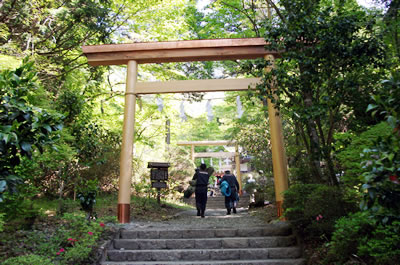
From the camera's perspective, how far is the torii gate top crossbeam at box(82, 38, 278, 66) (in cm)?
710

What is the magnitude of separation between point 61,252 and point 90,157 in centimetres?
359

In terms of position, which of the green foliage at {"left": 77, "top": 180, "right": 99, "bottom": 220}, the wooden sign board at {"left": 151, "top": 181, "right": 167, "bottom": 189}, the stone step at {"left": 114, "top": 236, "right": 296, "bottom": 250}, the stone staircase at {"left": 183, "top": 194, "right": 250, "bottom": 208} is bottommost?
the stone step at {"left": 114, "top": 236, "right": 296, "bottom": 250}

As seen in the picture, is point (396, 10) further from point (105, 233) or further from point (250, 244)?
point (105, 233)

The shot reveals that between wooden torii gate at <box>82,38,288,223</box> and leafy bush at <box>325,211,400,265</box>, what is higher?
wooden torii gate at <box>82,38,288,223</box>

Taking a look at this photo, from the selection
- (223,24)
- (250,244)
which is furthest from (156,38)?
(250,244)

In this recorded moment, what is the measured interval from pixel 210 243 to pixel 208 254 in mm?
398

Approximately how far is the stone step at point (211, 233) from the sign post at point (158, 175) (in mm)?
4553

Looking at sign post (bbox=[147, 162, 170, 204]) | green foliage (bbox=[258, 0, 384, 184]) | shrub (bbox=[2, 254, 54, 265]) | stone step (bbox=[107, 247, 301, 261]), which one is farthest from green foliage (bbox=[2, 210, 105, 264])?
sign post (bbox=[147, 162, 170, 204])

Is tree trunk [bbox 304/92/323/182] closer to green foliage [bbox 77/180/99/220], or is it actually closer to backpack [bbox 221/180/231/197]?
backpack [bbox 221/180/231/197]

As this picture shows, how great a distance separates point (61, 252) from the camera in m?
4.32

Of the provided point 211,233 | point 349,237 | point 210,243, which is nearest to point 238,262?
point 210,243

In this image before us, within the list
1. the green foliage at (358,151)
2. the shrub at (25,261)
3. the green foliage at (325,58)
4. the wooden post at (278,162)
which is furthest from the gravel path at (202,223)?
the green foliage at (358,151)

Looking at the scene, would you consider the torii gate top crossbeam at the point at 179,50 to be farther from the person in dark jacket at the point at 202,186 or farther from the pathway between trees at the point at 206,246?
the pathway between trees at the point at 206,246

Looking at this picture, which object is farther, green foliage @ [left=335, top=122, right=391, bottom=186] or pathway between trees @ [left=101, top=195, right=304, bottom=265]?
pathway between trees @ [left=101, top=195, right=304, bottom=265]
